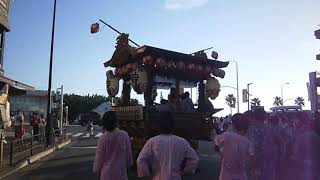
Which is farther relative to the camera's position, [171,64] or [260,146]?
[171,64]

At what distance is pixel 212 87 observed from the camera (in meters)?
14.1

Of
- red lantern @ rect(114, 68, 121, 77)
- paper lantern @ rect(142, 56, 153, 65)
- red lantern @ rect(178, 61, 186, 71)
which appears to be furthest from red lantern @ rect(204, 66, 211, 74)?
red lantern @ rect(114, 68, 121, 77)

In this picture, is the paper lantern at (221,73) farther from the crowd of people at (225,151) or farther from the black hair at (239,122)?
the black hair at (239,122)

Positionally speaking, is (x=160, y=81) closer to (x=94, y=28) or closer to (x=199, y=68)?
(x=199, y=68)

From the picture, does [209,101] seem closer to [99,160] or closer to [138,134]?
Answer: [138,134]

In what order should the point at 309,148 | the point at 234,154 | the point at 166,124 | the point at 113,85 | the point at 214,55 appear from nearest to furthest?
1. the point at 166,124
2. the point at 234,154
3. the point at 309,148
4. the point at 214,55
5. the point at 113,85

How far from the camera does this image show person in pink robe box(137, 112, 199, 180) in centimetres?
489

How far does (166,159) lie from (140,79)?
8.06 m

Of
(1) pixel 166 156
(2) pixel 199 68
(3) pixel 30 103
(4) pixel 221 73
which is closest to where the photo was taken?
(1) pixel 166 156

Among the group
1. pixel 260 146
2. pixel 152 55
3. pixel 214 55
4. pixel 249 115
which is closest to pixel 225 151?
pixel 249 115

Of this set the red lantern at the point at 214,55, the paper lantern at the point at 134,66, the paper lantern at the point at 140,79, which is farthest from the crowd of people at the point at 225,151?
the red lantern at the point at 214,55

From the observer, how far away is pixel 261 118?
8383 mm

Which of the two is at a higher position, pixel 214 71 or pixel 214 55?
pixel 214 55

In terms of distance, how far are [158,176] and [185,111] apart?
832cm
